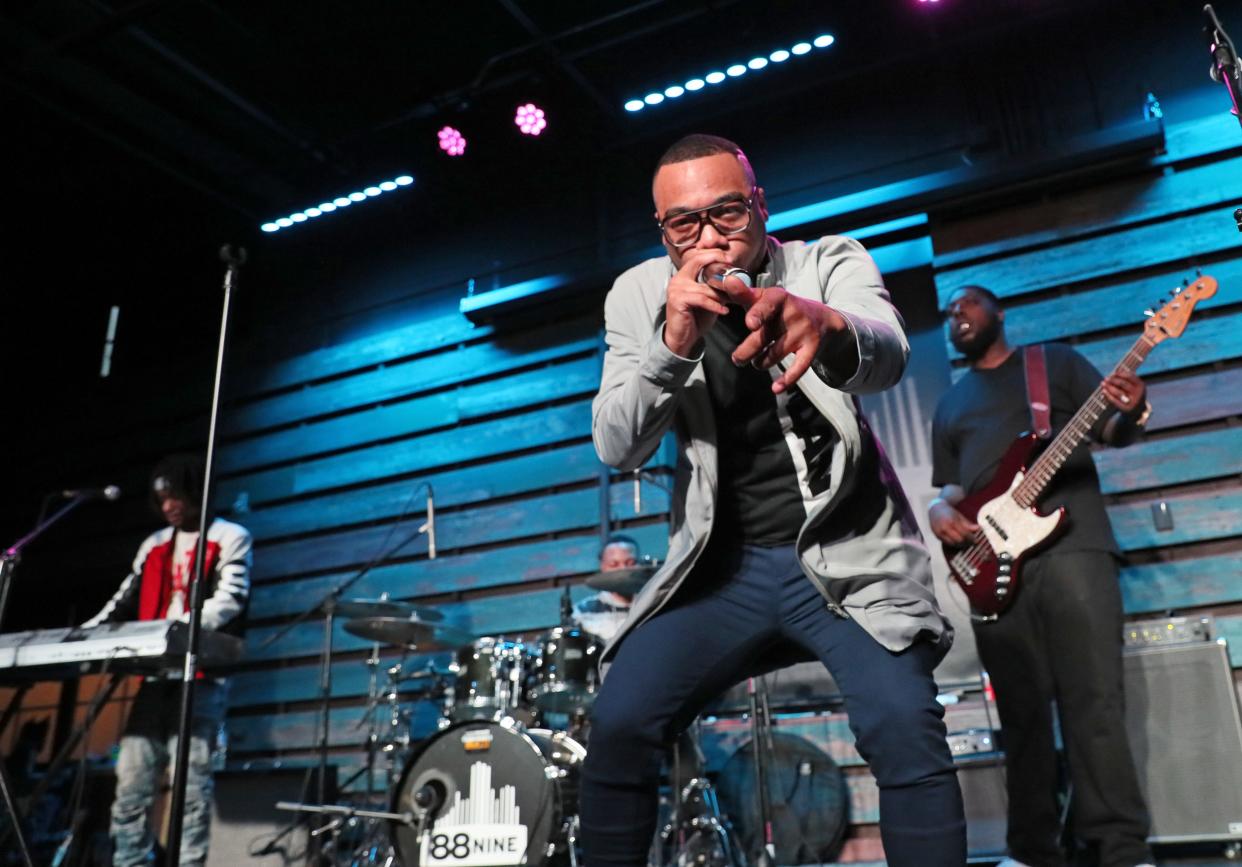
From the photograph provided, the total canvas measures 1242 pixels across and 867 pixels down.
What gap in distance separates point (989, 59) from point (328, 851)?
591 cm

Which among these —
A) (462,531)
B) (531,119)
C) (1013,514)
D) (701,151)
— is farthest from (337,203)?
(701,151)

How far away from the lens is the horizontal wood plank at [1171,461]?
4758mm

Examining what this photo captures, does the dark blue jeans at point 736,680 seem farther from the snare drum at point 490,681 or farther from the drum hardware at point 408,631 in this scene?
the drum hardware at point 408,631

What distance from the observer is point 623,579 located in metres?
4.59

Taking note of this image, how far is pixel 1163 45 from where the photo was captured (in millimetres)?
5594

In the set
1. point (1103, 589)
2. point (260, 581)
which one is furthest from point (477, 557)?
point (1103, 589)

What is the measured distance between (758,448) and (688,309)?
0.43 meters

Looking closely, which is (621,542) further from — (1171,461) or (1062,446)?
(1171,461)

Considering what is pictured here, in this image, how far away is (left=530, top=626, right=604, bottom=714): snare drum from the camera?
4.55m

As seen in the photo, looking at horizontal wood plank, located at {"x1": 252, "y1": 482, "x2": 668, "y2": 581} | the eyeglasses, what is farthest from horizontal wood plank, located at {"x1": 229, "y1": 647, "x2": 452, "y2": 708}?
the eyeglasses

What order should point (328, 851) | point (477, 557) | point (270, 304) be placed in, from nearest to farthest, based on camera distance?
point (328, 851)
point (477, 557)
point (270, 304)

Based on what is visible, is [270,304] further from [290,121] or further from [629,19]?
[629,19]

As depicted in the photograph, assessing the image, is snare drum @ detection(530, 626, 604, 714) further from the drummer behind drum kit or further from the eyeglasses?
the eyeglasses

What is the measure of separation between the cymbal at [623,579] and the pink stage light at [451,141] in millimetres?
3425
